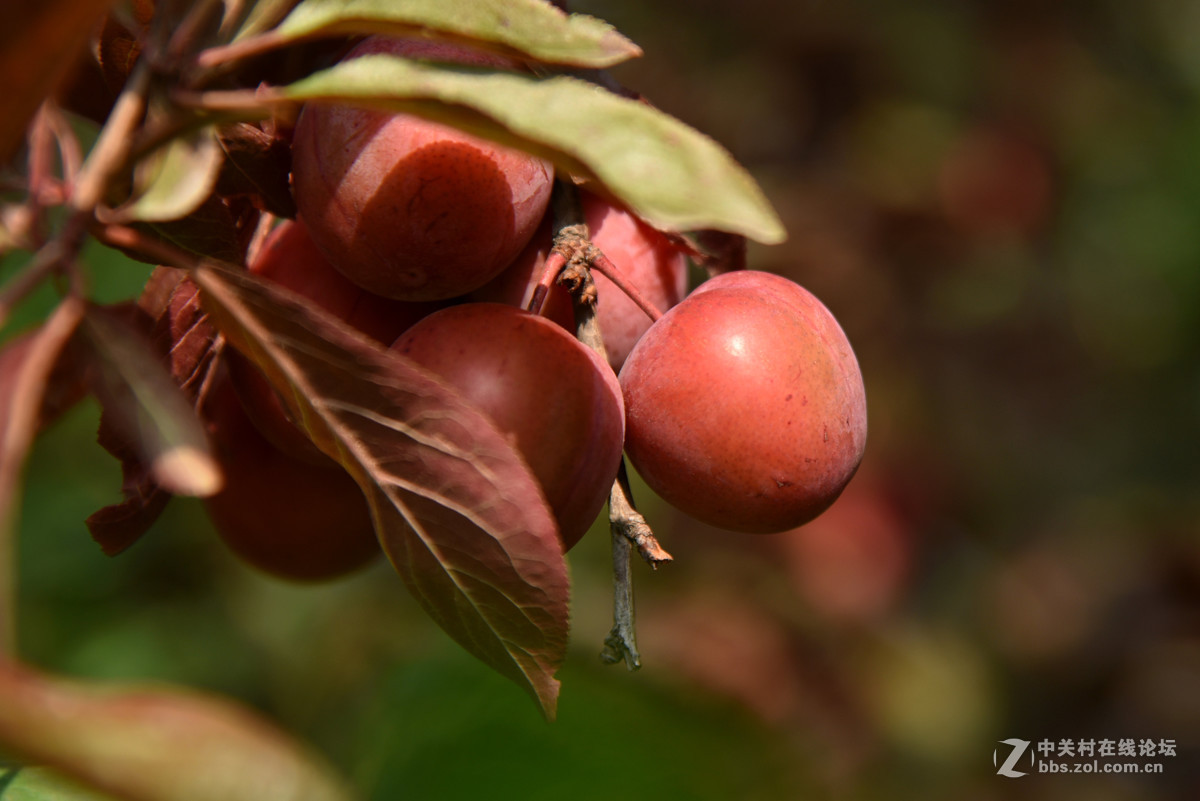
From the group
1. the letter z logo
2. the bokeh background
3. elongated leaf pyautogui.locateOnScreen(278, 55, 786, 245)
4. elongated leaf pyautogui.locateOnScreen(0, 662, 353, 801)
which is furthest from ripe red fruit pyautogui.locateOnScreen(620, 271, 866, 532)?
the letter z logo

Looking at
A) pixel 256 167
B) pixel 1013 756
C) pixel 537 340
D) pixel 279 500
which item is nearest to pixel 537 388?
pixel 537 340

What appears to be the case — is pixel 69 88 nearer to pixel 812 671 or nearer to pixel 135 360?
pixel 135 360

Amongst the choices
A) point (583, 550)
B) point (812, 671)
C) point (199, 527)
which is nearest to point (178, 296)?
point (199, 527)

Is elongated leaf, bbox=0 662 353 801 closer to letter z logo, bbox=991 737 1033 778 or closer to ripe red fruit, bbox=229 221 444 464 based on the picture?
ripe red fruit, bbox=229 221 444 464

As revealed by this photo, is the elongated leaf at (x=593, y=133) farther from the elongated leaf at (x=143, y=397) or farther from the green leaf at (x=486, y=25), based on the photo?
the elongated leaf at (x=143, y=397)

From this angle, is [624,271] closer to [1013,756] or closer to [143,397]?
[143,397]
